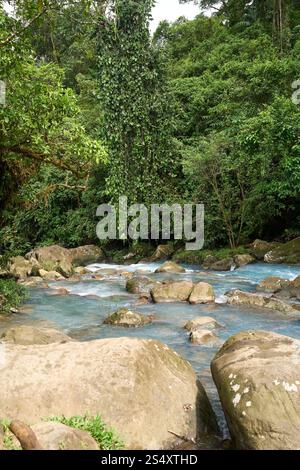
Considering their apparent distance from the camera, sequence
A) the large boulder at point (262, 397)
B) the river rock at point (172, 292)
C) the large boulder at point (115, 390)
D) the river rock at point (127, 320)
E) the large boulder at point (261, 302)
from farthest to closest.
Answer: the river rock at point (172, 292), the large boulder at point (261, 302), the river rock at point (127, 320), the large boulder at point (115, 390), the large boulder at point (262, 397)

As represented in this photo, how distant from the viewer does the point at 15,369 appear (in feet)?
15.3

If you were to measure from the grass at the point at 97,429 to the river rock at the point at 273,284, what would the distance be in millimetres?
8767

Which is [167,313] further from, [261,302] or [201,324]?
[261,302]

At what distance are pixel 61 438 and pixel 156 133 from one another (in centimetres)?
1876

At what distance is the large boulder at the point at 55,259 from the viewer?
17206 mm

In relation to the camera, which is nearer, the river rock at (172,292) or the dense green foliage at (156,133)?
the dense green foliage at (156,133)

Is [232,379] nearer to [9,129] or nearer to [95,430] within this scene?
[95,430]

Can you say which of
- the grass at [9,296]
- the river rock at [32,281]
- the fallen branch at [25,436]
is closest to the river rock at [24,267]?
the river rock at [32,281]

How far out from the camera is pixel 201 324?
8617 mm

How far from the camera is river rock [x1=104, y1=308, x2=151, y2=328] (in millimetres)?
8930

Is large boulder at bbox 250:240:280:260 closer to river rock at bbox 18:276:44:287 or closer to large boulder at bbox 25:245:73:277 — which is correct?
large boulder at bbox 25:245:73:277

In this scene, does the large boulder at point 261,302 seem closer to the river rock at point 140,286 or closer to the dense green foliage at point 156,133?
the river rock at point 140,286
